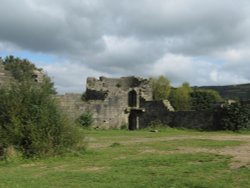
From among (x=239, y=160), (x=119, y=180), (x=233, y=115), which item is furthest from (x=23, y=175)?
(x=233, y=115)

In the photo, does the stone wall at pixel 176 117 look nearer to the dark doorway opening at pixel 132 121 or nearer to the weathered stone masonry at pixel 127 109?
the weathered stone masonry at pixel 127 109

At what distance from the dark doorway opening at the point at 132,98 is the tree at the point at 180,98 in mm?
32904

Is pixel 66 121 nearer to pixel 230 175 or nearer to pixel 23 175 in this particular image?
pixel 23 175

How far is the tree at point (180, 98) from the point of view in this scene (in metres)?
68.3

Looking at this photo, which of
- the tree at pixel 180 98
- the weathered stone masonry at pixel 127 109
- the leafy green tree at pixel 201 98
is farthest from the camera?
the tree at pixel 180 98

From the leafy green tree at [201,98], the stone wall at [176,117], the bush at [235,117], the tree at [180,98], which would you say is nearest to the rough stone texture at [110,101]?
the stone wall at [176,117]

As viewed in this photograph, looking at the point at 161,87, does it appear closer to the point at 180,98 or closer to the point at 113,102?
the point at 180,98

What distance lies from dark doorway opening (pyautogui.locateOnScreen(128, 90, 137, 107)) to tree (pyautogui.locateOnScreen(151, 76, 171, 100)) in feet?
120

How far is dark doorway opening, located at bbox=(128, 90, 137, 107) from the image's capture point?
3455 centimetres

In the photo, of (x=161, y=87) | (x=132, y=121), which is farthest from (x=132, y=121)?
(x=161, y=87)

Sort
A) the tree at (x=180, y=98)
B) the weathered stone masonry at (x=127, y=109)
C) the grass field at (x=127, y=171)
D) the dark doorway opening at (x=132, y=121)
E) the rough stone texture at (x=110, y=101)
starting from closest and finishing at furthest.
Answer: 1. the grass field at (x=127, y=171)
2. the rough stone texture at (x=110, y=101)
3. the weathered stone masonry at (x=127, y=109)
4. the dark doorway opening at (x=132, y=121)
5. the tree at (x=180, y=98)

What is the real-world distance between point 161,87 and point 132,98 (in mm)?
41513

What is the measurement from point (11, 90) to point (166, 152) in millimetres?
4995

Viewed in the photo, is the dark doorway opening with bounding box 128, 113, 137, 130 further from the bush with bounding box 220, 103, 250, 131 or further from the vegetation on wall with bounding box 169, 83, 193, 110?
the vegetation on wall with bounding box 169, 83, 193, 110
